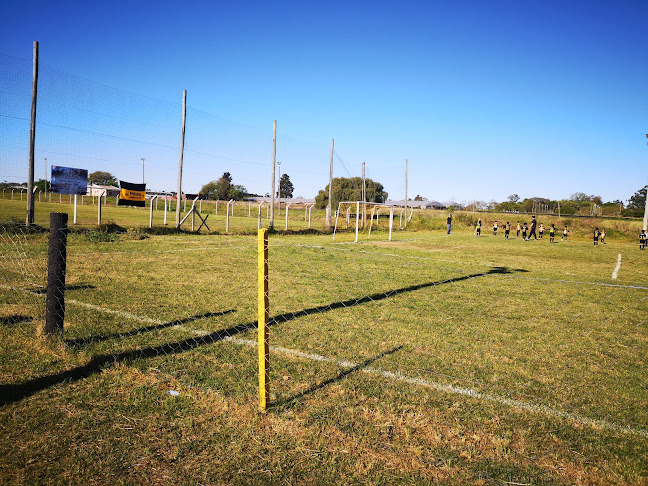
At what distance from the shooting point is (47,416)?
10.6 feet

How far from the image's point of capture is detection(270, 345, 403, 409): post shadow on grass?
3.60m

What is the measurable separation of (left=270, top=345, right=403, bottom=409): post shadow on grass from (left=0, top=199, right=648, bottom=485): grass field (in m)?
0.02

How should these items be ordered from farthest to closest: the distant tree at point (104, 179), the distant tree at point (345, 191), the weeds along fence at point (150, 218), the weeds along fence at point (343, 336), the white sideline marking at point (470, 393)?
the distant tree at point (104, 179)
the distant tree at point (345, 191)
the weeds along fence at point (150, 218)
the weeds along fence at point (343, 336)
the white sideline marking at point (470, 393)

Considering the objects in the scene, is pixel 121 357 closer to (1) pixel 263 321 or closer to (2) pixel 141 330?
(2) pixel 141 330

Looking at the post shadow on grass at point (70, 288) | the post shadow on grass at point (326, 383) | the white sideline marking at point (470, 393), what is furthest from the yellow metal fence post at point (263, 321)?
the post shadow on grass at point (70, 288)

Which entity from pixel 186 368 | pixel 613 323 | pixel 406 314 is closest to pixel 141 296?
pixel 186 368

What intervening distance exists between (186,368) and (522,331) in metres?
4.67

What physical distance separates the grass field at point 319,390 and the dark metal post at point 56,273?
0.23 meters

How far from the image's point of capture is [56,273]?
4484 millimetres

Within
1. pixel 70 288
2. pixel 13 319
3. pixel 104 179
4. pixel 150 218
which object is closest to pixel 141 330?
pixel 13 319

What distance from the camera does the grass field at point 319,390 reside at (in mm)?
2820

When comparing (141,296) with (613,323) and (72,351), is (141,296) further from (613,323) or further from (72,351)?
(613,323)

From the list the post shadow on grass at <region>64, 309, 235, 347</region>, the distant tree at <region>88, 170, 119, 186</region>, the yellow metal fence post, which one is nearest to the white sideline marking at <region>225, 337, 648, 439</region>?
the yellow metal fence post

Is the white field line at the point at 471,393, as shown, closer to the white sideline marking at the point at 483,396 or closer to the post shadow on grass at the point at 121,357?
the white sideline marking at the point at 483,396
